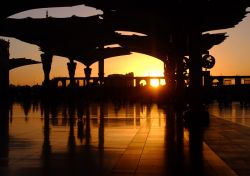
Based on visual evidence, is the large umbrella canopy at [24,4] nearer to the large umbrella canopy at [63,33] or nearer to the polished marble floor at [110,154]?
the large umbrella canopy at [63,33]

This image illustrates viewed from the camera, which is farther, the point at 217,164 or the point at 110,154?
the point at 110,154

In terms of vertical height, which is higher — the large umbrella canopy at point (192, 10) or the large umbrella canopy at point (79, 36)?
the large umbrella canopy at point (79, 36)

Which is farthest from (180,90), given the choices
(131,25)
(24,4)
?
(24,4)

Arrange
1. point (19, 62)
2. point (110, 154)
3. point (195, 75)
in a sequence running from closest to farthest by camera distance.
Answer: point (110, 154) → point (195, 75) → point (19, 62)

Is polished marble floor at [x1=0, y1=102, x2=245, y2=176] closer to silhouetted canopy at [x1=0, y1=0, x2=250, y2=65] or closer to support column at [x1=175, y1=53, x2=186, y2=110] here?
silhouetted canopy at [x1=0, y1=0, x2=250, y2=65]

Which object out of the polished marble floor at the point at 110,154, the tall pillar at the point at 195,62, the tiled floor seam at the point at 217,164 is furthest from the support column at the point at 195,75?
the tiled floor seam at the point at 217,164

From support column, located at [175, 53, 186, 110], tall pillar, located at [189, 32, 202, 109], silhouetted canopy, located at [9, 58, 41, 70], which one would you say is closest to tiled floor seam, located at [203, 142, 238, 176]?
tall pillar, located at [189, 32, 202, 109]

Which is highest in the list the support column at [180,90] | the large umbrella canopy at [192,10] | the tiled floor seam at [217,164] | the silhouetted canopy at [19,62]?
the silhouetted canopy at [19,62]

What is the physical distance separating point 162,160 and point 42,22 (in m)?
36.5

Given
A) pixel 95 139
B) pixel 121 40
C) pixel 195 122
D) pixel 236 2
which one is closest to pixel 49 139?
pixel 95 139

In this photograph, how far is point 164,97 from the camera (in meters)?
47.1

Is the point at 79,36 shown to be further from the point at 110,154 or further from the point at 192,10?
the point at 110,154

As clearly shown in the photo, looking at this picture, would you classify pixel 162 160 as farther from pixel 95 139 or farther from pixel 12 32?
pixel 12 32

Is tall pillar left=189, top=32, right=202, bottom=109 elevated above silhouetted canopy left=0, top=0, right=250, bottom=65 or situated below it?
below
